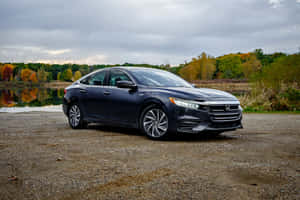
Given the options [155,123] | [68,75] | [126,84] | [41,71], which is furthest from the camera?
[68,75]

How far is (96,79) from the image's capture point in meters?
9.24

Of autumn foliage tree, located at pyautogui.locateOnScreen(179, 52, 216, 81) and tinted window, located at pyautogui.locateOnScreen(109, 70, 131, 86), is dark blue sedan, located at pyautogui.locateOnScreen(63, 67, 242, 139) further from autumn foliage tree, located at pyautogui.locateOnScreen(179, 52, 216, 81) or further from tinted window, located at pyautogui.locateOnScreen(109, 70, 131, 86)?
autumn foliage tree, located at pyautogui.locateOnScreen(179, 52, 216, 81)

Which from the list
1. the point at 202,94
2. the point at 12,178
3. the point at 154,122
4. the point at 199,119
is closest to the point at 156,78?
the point at 154,122

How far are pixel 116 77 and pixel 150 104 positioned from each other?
1.52 meters

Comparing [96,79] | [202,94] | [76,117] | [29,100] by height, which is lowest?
[29,100]

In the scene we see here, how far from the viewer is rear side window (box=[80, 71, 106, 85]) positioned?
9.05m

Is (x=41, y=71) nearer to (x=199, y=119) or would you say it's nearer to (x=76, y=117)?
(x=76, y=117)

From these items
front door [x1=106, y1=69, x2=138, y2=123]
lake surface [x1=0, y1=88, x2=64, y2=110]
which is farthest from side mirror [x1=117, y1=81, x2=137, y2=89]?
lake surface [x1=0, y1=88, x2=64, y2=110]

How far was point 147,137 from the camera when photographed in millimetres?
7910

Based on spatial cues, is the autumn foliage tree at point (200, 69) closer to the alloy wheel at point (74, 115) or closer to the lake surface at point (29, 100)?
the lake surface at point (29, 100)

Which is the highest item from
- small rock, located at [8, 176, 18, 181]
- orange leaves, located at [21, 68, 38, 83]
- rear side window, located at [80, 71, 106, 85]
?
orange leaves, located at [21, 68, 38, 83]

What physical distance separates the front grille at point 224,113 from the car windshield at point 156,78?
143cm

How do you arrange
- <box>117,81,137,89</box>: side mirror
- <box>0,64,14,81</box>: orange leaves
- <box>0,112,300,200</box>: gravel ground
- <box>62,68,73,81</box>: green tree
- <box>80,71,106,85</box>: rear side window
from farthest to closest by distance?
<box>0,64,14,81</box>: orange leaves
<box>62,68,73,81</box>: green tree
<box>80,71,106,85</box>: rear side window
<box>117,81,137,89</box>: side mirror
<box>0,112,300,200</box>: gravel ground

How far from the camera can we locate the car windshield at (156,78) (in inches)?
320
